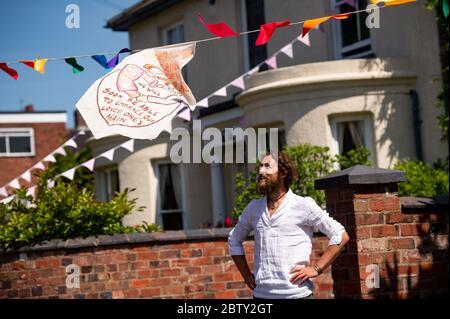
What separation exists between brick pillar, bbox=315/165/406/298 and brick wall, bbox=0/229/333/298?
2.15m

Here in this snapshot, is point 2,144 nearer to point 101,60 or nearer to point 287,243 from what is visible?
point 101,60

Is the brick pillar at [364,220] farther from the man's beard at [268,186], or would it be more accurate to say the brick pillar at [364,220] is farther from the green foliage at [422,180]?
the green foliage at [422,180]

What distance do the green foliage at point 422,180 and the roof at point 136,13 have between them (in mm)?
7740

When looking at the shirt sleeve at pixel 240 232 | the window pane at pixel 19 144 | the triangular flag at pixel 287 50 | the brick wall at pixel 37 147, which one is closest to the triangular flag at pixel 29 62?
the shirt sleeve at pixel 240 232

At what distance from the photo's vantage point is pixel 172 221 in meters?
18.7

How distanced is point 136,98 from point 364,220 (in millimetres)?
2283

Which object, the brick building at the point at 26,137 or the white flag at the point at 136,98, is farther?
the brick building at the point at 26,137

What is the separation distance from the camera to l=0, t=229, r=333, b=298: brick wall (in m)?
9.59

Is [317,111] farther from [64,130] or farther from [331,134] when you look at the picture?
[64,130]

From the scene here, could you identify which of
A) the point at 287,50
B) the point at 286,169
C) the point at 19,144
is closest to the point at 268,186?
the point at 286,169

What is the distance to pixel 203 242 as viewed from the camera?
9812 millimetres

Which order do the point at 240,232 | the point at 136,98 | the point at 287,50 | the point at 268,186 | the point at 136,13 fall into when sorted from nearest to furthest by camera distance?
the point at 268,186 < the point at 240,232 < the point at 136,98 < the point at 287,50 < the point at 136,13

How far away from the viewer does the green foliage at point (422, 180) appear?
1225 centimetres

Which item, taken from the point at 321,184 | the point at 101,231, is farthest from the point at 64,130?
the point at 321,184
